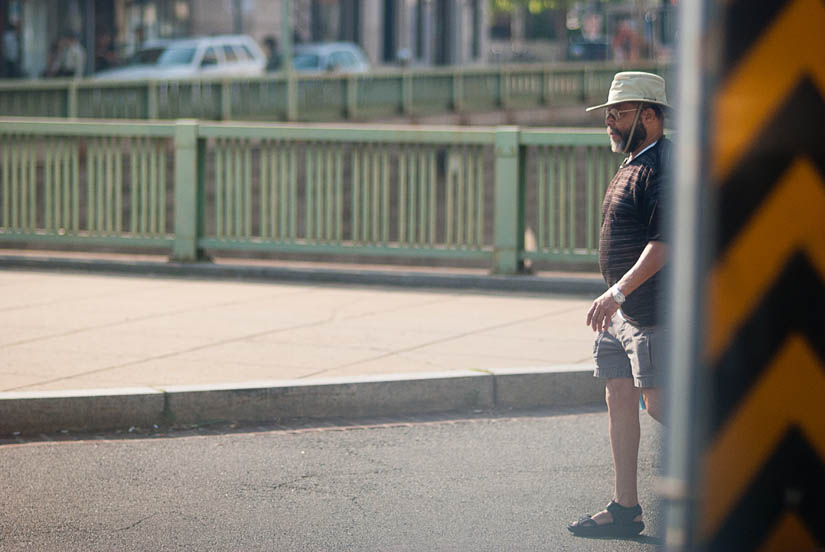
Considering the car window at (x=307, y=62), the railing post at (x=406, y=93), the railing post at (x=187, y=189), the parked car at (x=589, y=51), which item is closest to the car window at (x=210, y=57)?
the railing post at (x=406, y=93)

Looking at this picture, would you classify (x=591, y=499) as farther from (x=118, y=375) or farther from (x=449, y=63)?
(x=449, y=63)

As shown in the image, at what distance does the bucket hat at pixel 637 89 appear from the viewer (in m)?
4.43

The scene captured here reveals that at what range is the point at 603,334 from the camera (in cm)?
468

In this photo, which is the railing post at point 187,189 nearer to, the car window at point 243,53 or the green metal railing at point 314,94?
the green metal railing at point 314,94

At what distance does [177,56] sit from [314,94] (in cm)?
503

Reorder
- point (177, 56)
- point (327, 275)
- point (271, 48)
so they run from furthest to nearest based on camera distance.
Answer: point (271, 48) < point (177, 56) < point (327, 275)

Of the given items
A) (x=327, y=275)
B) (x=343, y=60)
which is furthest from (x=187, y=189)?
(x=343, y=60)

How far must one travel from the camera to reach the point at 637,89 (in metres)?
4.44

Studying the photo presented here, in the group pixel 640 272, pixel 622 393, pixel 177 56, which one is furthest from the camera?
pixel 177 56

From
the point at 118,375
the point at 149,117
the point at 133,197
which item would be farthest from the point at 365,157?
the point at 149,117

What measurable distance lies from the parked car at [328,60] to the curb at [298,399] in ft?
107

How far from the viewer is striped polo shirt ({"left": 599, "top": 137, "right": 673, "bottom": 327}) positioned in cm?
443

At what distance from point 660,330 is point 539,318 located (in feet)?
14.9

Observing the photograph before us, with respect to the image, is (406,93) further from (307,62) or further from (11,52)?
(11,52)
